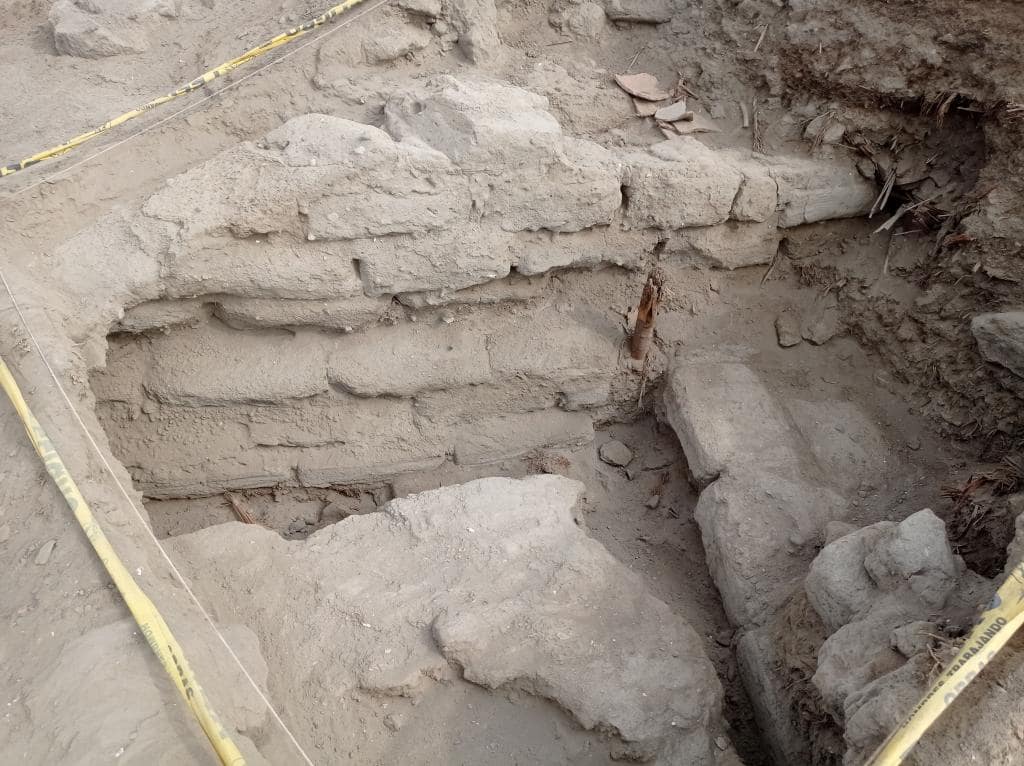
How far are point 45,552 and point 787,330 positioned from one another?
13.1 feet

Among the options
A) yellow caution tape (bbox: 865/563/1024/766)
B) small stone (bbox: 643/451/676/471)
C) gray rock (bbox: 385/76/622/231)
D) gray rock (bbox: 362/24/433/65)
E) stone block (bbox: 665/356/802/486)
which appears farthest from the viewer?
small stone (bbox: 643/451/676/471)

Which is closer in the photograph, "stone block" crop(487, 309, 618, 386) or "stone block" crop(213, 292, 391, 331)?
"stone block" crop(213, 292, 391, 331)

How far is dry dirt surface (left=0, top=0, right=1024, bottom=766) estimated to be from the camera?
266 centimetres

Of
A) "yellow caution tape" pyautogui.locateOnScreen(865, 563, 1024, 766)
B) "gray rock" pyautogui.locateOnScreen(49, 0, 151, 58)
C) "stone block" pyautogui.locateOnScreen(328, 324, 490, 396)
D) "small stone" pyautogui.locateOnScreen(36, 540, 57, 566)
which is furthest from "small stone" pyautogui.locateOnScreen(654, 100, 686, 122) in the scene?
"small stone" pyautogui.locateOnScreen(36, 540, 57, 566)

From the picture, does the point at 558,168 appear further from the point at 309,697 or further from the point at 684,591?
the point at 309,697

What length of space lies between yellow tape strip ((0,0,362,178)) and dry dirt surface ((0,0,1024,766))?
76mm

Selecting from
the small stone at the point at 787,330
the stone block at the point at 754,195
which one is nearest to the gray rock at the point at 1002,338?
the small stone at the point at 787,330

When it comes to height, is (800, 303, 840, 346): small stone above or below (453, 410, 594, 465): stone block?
above

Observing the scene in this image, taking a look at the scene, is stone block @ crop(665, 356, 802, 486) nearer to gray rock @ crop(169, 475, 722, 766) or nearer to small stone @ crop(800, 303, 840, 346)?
small stone @ crop(800, 303, 840, 346)

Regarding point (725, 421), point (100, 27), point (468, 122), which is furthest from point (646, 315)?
point (100, 27)

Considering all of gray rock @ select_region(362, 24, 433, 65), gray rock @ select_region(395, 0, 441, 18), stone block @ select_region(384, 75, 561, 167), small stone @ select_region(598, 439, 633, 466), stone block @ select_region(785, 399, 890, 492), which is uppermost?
gray rock @ select_region(395, 0, 441, 18)

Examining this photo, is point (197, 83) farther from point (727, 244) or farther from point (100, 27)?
point (727, 244)

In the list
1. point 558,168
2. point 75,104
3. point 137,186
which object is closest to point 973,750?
point 558,168

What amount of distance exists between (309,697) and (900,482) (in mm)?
3100
